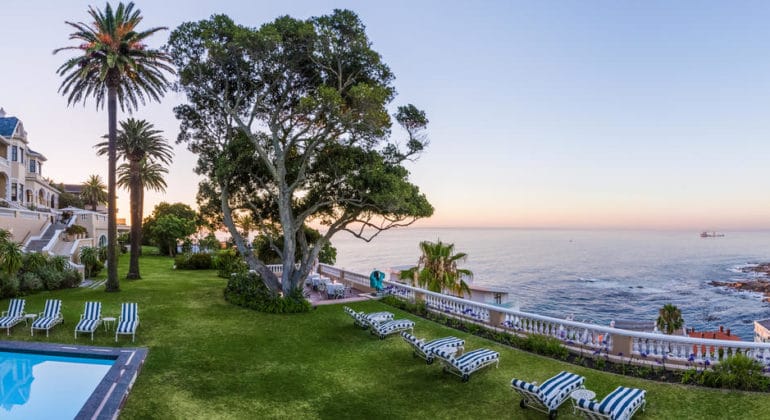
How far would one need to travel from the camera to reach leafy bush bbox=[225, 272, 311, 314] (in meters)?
18.7

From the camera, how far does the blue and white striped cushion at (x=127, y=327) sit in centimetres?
1373

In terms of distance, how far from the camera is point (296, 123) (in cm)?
2084

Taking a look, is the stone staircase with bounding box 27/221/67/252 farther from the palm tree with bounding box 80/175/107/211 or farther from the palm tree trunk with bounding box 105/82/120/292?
the palm tree with bounding box 80/175/107/211

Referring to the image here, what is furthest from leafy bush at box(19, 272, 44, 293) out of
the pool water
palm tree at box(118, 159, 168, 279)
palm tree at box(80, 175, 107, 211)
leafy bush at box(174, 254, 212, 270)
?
palm tree at box(80, 175, 107, 211)

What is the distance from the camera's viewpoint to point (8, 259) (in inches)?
811

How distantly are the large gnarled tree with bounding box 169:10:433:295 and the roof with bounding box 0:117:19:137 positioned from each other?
34928mm

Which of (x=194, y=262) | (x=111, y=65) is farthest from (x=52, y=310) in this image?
(x=194, y=262)

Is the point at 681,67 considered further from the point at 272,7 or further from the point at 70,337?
the point at 70,337

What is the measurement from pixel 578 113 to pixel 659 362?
28.5 metres

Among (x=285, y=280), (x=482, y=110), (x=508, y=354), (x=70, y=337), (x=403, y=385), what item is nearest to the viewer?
(x=403, y=385)

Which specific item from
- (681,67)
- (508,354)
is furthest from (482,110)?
(508,354)

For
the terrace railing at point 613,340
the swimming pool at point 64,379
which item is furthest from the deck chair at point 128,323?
the terrace railing at point 613,340

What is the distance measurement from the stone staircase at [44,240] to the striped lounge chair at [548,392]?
32.5 meters

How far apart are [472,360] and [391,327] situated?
14.5 ft
